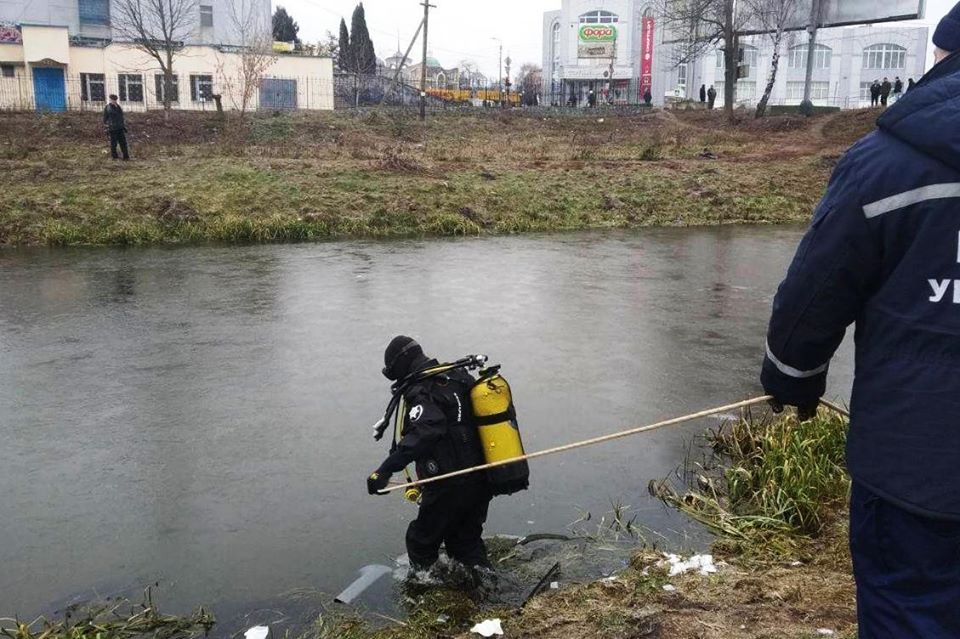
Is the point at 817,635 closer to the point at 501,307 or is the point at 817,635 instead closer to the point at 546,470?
the point at 546,470

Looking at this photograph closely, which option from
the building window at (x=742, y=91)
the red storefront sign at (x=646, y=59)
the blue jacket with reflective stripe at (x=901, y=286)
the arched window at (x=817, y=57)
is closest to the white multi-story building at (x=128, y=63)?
the red storefront sign at (x=646, y=59)

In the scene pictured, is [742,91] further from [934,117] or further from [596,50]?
[934,117]

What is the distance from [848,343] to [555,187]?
12.4 m

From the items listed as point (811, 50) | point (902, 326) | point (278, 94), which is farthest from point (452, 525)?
point (278, 94)

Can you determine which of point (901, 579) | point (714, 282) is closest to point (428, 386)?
point (901, 579)

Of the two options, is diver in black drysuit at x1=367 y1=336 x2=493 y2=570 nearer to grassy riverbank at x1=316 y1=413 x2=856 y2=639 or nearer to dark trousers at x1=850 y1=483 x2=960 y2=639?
grassy riverbank at x1=316 y1=413 x2=856 y2=639

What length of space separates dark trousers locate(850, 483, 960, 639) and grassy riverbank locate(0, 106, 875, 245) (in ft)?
49.5

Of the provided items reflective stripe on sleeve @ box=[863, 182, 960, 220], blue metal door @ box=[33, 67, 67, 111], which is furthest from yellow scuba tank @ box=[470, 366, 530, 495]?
blue metal door @ box=[33, 67, 67, 111]

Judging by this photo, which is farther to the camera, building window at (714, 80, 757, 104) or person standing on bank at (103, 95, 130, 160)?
building window at (714, 80, 757, 104)

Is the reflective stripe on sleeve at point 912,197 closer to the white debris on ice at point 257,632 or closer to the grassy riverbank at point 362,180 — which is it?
the white debris on ice at point 257,632

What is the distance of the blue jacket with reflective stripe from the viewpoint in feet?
6.64

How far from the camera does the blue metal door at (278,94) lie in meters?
43.9

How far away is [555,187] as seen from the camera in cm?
2073

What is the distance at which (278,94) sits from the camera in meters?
44.5
